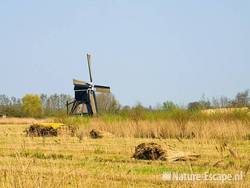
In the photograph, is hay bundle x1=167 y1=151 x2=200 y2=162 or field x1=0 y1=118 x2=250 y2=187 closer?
field x1=0 y1=118 x2=250 y2=187

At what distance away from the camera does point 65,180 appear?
25.5ft

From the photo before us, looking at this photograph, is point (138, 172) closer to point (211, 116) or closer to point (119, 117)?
point (211, 116)

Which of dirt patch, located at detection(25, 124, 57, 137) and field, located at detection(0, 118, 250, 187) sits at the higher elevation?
dirt patch, located at detection(25, 124, 57, 137)

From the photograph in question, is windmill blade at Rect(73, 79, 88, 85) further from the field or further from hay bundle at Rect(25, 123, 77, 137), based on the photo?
hay bundle at Rect(25, 123, 77, 137)

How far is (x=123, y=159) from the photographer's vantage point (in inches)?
557

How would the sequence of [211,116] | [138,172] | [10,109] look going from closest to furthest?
[138,172] → [211,116] → [10,109]

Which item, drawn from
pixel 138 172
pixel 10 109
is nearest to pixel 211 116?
pixel 138 172

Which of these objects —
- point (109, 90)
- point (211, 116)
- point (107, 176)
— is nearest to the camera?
point (107, 176)

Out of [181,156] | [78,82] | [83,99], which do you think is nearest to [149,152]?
[181,156]

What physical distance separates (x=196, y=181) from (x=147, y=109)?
2359cm

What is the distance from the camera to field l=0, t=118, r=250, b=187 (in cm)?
760

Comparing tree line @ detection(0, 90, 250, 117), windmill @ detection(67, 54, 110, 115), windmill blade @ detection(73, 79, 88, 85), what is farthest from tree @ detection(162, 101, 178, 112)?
windmill blade @ detection(73, 79, 88, 85)

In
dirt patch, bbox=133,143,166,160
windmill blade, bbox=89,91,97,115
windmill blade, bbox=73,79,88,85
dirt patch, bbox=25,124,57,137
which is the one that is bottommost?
dirt patch, bbox=133,143,166,160

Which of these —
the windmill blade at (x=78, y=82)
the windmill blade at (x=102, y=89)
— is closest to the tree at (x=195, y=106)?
the windmill blade at (x=78, y=82)
